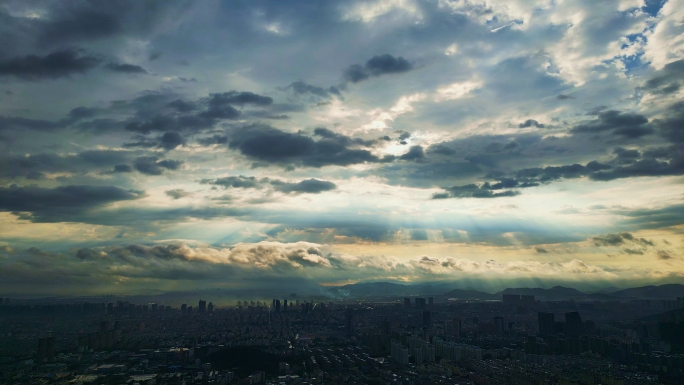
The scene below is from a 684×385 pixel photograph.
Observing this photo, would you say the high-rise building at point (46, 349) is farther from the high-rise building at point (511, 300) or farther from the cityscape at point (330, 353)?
the high-rise building at point (511, 300)

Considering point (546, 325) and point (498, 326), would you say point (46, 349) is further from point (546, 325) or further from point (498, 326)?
point (546, 325)

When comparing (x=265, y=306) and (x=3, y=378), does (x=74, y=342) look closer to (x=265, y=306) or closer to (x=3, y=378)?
(x=3, y=378)

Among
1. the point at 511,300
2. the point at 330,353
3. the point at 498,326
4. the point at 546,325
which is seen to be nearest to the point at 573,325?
the point at 546,325

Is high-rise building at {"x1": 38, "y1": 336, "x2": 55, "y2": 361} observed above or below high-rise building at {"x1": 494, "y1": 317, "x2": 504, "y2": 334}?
above

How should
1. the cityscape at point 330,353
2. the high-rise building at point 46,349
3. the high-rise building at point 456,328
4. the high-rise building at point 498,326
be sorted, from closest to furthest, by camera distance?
the cityscape at point 330,353 < the high-rise building at point 46,349 < the high-rise building at point 456,328 < the high-rise building at point 498,326

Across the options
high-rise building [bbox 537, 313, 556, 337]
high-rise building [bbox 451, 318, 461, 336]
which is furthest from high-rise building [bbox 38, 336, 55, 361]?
high-rise building [bbox 537, 313, 556, 337]

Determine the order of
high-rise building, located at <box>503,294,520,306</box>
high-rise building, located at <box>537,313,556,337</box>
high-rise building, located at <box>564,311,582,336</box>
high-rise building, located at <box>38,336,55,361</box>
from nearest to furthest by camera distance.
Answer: high-rise building, located at <box>38,336,55,361</box> < high-rise building, located at <box>564,311,582,336</box> < high-rise building, located at <box>537,313,556,337</box> < high-rise building, located at <box>503,294,520,306</box>

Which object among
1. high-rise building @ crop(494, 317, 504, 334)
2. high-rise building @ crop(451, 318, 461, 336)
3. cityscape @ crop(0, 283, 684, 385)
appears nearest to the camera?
cityscape @ crop(0, 283, 684, 385)

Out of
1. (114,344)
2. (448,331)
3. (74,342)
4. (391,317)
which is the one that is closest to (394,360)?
(448,331)

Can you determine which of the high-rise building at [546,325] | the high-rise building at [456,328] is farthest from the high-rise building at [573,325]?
the high-rise building at [456,328]

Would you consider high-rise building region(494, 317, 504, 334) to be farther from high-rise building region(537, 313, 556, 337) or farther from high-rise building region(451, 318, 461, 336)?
high-rise building region(537, 313, 556, 337)

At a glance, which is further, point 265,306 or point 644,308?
point 265,306
